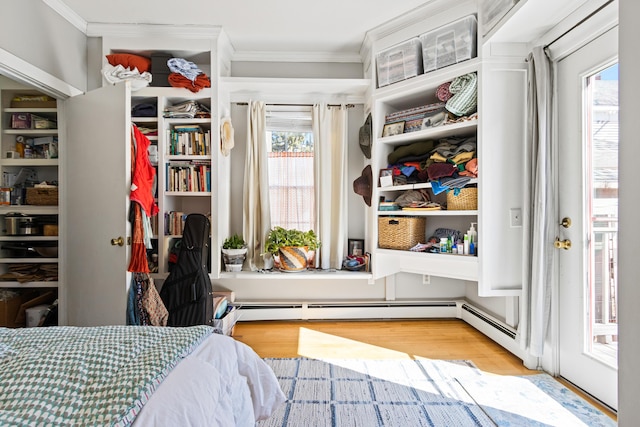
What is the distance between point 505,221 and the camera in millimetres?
2404

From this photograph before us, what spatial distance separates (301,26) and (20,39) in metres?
1.94

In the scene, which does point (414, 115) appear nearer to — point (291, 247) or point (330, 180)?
point (330, 180)

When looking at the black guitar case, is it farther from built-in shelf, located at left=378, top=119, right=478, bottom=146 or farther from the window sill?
built-in shelf, located at left=378, top=119, right=478, bottom=146

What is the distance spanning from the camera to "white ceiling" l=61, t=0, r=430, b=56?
8.37 feet

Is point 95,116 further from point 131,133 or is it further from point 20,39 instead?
point 20,39

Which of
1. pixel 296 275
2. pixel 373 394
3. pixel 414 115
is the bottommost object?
pixel 373 394

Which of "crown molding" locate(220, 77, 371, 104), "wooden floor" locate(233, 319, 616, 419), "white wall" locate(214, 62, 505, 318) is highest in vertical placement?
Answer: "crown molding" locate(220, 77, 371, 104)

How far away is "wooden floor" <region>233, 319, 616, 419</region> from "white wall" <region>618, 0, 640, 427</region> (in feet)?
4.75

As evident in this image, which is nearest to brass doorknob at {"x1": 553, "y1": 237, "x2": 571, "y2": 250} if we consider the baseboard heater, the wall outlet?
the wall outlet

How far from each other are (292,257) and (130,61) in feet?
7.02

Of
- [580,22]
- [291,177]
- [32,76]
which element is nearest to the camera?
[580,22]

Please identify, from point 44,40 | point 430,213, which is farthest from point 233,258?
point 44,40

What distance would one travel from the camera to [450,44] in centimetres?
256

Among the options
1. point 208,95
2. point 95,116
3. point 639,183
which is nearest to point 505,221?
point 639,183
